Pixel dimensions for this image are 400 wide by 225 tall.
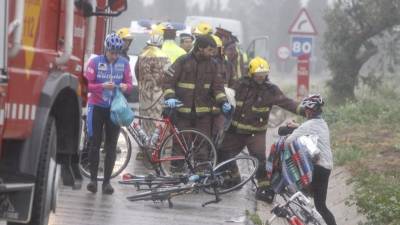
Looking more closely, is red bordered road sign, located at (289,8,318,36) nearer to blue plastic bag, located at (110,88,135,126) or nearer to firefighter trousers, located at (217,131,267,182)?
firefighter trousers, located at (217,131,267,182)

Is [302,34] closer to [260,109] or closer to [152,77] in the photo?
[152,77]

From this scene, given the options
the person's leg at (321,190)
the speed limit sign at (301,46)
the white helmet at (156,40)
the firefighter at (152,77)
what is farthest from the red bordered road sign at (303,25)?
the person's leg at (321,190)

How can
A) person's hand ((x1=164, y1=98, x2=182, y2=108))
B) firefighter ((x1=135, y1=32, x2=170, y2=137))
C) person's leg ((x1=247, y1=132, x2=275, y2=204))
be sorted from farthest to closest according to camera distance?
1. firefighter ((x1=135, y1=32, x2=170, y2=137))
2. person's hand ((x1=164, y1=98, x2=182, y2=108))
3. person's leg ((x1=247, y1=132, x2=275, y2=204))

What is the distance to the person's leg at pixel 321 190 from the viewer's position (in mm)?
9711

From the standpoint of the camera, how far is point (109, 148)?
1086 cm

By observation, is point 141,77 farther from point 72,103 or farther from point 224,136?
point 72,103

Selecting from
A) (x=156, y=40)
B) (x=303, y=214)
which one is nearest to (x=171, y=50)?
(x=156, y=40)

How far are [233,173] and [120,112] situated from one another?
168 centimetres

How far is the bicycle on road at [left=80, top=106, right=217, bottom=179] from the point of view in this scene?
11664 mm

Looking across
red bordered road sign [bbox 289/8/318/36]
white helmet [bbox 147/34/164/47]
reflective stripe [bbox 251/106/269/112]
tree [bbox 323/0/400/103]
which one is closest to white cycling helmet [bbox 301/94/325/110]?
reflective stripe [bbox 251/106/269/112]

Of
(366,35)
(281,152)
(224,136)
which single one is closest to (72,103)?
(281,152)

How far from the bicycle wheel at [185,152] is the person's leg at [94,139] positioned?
1010mm

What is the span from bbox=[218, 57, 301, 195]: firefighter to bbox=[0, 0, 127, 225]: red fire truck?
400cm

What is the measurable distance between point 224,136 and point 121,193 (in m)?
1.51
